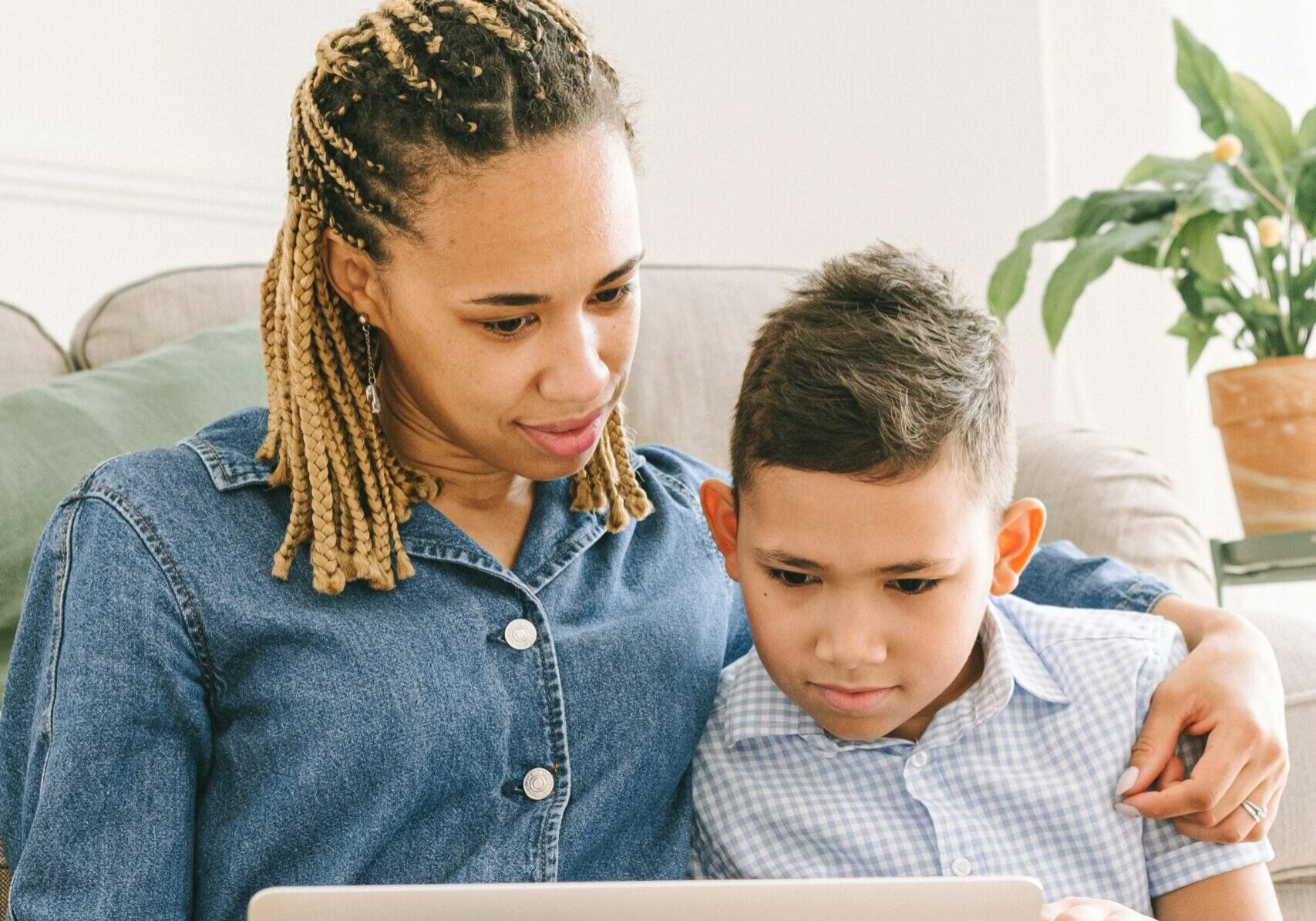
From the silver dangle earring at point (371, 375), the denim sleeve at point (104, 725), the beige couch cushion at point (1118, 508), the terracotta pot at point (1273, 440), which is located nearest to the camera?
the denim sleeve at point (104, 725)

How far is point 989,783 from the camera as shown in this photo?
102 cm

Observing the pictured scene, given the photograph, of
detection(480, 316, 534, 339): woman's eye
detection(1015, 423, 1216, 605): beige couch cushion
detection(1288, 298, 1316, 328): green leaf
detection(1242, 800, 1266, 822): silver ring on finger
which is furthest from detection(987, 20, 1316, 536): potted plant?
detection(480, 316, 534, 339): woman's eye

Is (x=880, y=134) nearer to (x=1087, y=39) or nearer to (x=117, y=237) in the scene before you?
(x=1087, y=39)

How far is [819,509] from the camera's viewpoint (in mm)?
957

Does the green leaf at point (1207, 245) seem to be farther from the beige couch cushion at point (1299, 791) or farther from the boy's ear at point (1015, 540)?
the boy's ear at point (1015, 540)

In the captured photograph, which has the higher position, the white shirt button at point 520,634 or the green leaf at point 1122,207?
the green leaf at point 1122,207

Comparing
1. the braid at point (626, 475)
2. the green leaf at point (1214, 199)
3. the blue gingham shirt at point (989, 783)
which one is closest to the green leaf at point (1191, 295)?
the green leaf at point (1214, 199)

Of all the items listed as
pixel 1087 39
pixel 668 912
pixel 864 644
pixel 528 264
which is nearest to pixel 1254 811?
pixel 864 644

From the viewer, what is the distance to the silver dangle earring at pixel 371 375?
1.02m

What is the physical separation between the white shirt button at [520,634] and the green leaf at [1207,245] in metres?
1.23

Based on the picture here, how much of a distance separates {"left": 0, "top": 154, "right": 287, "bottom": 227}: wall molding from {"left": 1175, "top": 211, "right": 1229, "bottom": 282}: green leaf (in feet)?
4.74

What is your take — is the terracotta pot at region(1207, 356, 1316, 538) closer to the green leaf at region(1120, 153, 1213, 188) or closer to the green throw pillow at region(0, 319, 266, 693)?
the green leaf at region(1120, 153, 1213, 188)

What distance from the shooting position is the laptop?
62cm

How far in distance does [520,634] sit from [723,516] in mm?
200
